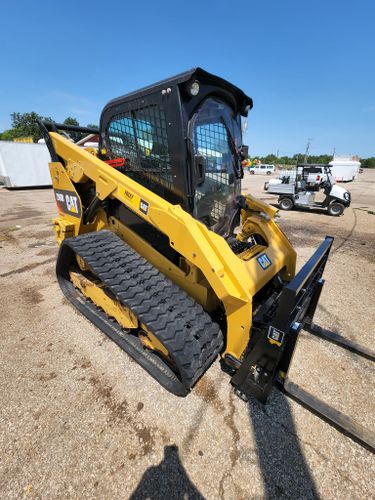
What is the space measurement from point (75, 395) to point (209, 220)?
2000 millimetres

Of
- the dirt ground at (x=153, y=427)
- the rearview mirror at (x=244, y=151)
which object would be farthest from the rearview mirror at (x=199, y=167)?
the dirt ground at (x=153, y=427)

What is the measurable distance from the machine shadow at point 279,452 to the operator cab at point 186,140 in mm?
1709

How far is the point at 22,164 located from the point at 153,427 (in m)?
17.0

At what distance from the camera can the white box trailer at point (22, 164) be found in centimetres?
1370

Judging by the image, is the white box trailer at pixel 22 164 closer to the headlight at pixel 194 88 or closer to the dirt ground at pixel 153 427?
the dirt ground at pixel 153 427

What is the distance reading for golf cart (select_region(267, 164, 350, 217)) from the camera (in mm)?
10117

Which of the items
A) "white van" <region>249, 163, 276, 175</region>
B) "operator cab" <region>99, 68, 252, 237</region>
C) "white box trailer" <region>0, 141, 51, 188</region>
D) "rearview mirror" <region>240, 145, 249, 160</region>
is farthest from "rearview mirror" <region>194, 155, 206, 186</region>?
"white van" <region>249, 163, 276, 175</region>

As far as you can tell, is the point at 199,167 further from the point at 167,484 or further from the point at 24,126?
the point at 24,126

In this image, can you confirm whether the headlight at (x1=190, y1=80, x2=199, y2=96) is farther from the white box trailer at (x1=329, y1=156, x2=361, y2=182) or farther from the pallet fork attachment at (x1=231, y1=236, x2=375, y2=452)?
the white box trailer at (x1=329, y1=156, x2=361, y2=182)

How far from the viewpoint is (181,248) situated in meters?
1.94

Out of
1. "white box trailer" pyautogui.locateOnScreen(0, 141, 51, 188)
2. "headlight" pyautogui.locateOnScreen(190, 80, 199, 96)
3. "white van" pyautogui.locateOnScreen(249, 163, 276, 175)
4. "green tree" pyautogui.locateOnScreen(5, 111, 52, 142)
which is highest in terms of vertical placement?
"green tree" pyautogui.locateOnScreen(5, 111, 52, 142)

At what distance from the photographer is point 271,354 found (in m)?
1.75

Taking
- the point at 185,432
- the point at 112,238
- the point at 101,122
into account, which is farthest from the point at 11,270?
the point at 185,432

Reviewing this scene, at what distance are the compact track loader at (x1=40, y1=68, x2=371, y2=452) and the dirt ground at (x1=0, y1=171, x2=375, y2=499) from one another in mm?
165
